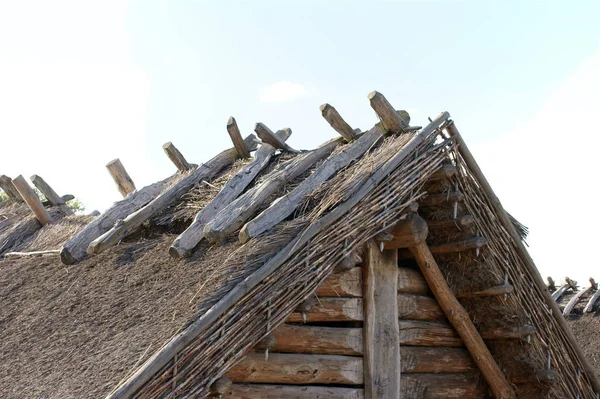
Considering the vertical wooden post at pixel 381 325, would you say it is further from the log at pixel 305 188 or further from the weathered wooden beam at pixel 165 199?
the weathered wooden beam at pixel 165 199

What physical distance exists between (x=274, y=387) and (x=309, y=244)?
48.8 inches

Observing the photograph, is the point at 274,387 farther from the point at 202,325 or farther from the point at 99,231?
the point at 99,231

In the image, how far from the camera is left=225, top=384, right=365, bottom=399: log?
228 inches

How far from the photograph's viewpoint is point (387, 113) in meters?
6.69

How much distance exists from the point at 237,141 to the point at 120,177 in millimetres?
1558

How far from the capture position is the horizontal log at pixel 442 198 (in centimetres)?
625

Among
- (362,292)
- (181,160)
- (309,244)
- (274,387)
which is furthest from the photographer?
(181,160)

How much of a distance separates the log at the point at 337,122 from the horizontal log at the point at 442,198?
984 mm

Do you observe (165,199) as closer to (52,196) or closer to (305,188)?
(305,188)

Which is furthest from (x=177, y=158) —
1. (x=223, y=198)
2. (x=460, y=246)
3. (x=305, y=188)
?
(x=460, y=246)

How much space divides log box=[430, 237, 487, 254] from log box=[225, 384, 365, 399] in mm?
1300

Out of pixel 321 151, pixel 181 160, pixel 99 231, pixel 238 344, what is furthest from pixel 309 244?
pixel 181 160

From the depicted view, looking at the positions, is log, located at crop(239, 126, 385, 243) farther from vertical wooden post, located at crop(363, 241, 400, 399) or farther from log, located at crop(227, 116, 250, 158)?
log, located at crop(227, 116, 250, 158)

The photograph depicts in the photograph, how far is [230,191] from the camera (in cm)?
669
